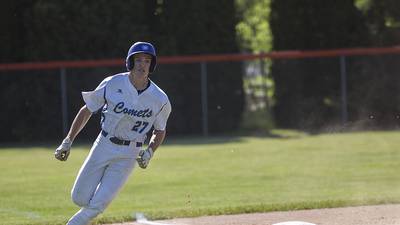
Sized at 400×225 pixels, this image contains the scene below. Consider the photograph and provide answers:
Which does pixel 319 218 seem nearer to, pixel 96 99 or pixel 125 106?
pixel 125 106

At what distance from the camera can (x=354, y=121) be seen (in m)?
23.2

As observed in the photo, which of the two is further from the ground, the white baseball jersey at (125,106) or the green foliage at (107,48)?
the white baseball jersey at (125,106)

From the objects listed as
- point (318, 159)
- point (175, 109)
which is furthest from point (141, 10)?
point (318, 159)

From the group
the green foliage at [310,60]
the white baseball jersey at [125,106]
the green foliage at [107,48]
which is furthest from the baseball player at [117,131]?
the green foliage at [310,60]

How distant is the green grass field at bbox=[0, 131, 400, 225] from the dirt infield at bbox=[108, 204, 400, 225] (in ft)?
1.16

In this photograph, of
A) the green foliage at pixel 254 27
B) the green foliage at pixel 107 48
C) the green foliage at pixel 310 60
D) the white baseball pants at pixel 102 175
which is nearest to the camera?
the white baseball pants at pixel 102 175

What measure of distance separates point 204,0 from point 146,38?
229 centimetres

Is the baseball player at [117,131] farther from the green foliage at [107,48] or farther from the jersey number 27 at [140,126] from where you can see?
the green foliage at [107,48]

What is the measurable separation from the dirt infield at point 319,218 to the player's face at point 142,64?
2.72 metres

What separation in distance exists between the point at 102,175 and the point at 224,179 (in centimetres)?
653

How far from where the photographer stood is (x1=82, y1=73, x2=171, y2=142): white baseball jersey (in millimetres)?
7434

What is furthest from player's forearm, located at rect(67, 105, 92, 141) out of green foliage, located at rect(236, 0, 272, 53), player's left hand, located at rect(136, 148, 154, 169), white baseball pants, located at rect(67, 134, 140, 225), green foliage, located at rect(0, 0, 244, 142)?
green foliage, located at rect(236, 0, 272, 53)

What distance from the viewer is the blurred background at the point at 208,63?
74.0ft

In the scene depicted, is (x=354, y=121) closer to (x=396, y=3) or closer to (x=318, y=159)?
(x=396, y=3)
